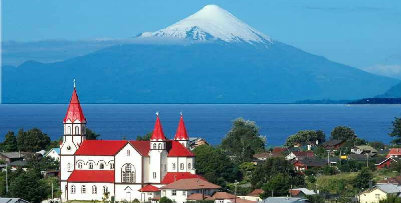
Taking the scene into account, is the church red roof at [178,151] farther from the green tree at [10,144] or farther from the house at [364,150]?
the green tree at [10,144]

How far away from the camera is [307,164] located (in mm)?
69312

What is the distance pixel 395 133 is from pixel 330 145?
1052 cm

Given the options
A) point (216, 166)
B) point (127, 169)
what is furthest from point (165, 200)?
point (216, 166)

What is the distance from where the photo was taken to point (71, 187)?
195 ft

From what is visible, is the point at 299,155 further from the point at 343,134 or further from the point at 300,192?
the point at 300,192

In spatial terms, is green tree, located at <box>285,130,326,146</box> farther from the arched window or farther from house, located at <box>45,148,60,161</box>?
the arched window

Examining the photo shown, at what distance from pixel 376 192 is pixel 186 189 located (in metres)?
9.84

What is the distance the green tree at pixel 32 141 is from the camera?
270 feet

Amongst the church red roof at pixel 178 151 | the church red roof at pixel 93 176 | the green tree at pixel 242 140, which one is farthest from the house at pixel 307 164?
the church red roof at pixel 93 176

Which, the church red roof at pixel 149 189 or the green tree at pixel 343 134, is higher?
the green tree at pixel 343 134

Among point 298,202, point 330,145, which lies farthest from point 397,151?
point 298,202

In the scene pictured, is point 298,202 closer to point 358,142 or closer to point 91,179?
point 91,179

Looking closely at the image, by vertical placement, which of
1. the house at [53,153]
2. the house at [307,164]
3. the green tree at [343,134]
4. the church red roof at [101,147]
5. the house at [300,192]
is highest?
the green tree at [343,134]

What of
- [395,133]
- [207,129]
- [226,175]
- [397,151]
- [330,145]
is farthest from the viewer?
[207,129]
